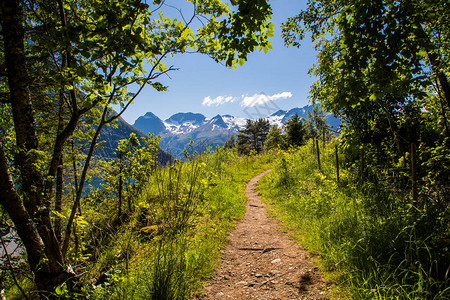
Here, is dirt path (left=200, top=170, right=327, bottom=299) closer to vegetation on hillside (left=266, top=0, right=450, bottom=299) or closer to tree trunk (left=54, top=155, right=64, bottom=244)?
vegetation on hillside (left=266, top=0, right=450, bottom=299)

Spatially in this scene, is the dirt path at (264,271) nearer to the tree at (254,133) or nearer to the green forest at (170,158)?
the green forest at (170,158)

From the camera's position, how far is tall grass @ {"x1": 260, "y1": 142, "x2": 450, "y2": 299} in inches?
89.4

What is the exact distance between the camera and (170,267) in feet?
9.15

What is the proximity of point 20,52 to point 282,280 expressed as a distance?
4450mm

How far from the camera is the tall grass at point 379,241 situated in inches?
89.4

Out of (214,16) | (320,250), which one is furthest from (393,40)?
(320,250)

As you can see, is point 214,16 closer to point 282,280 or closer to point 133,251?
point 282,280

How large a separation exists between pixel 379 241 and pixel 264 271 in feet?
5.96

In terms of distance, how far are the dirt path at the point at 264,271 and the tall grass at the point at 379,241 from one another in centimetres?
32

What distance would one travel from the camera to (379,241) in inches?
112

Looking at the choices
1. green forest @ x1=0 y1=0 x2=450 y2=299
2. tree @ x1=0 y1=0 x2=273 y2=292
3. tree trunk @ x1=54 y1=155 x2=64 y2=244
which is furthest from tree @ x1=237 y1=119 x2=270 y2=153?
tree @ x1=0 y1=0 x2=273 y2=292

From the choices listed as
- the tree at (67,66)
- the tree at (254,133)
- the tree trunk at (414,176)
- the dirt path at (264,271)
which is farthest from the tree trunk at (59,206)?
the tree at (254,133)

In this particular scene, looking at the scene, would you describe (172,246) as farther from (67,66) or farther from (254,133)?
(254,133)

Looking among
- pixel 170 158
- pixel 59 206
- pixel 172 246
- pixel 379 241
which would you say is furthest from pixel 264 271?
pixel 59 206
